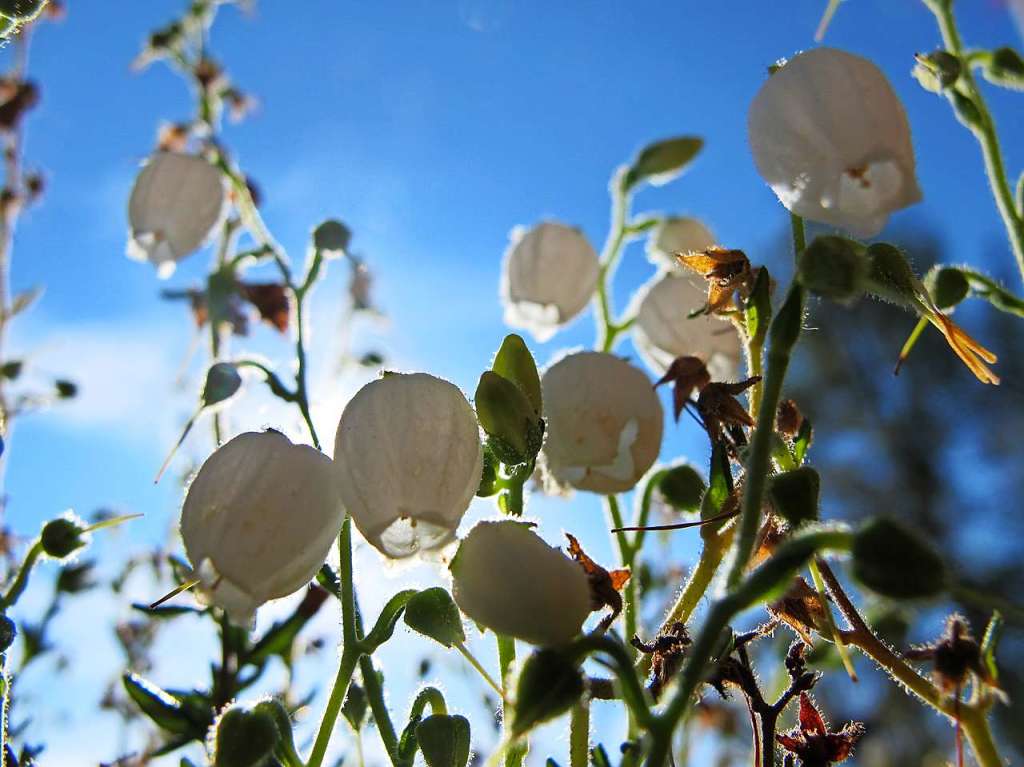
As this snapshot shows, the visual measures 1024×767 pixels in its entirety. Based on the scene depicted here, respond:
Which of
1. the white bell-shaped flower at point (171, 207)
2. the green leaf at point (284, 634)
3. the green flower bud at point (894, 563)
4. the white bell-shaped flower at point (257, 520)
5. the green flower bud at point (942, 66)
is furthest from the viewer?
the white bell-shaped flower at point (171, 207)

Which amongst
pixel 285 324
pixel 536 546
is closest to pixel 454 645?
pixel 536 546

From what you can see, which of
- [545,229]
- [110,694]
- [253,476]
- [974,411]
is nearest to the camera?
[253,476]

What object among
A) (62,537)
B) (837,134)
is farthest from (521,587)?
(62,537)

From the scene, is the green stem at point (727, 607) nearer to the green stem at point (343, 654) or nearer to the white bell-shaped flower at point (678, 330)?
the green stem at point (343, 654)

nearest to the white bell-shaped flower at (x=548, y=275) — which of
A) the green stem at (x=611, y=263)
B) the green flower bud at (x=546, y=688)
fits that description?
the green stem at (x=611, y=263)

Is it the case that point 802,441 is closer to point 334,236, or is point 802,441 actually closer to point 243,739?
point 243,739

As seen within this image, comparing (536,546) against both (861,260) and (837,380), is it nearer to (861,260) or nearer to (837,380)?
(861,260)
